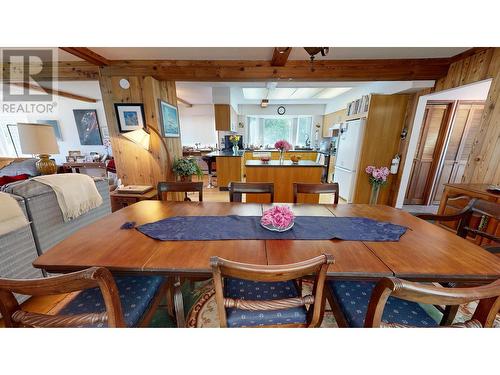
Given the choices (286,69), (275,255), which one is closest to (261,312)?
(275,255)

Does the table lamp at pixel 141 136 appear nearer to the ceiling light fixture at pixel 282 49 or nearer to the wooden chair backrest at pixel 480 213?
the ceiling light fixture at pixel 282 49

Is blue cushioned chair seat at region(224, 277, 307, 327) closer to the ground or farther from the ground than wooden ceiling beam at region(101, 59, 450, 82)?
closer to the ground

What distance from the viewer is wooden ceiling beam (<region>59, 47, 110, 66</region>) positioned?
2035 mm

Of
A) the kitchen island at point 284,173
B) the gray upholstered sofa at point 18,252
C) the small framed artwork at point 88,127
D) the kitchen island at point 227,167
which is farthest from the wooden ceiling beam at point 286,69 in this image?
the small framed artwork at point 88,127

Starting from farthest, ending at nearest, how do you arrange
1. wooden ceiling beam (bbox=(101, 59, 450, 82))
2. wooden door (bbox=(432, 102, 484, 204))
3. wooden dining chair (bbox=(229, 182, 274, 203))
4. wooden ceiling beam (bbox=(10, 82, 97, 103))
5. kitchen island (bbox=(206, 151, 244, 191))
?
kitchen island (bbox=(206, 151, 244, 191)) → wooden ceiling beam (bbox=(10, 82, 97, 103)) → wooden door (bbox=(432, 102, 484, 204)) → wooden ceiling beam (bbox=(101, 59, 450, 82)) → wooden dining chair (bbox=(229, 182, 274, 203))

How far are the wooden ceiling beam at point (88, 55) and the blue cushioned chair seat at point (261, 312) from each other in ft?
9.65

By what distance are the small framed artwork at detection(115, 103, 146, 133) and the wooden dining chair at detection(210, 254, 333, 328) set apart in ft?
9.15

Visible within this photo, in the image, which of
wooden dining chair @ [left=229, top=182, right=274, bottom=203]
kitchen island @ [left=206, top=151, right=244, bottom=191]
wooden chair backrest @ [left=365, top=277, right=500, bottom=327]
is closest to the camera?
wooden chair backrest @ [left=365, top=277, right=500, bottom=327]

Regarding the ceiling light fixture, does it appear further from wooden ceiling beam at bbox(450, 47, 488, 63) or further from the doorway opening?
the doorway opening

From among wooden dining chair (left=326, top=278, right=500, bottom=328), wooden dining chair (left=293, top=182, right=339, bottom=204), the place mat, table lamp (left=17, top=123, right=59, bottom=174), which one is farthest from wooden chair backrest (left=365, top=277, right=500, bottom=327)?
table lamp (left=17, top=123, right=59, bottom=174)

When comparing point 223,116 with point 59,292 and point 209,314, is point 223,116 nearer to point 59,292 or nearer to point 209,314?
point 209,314
